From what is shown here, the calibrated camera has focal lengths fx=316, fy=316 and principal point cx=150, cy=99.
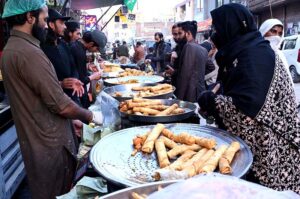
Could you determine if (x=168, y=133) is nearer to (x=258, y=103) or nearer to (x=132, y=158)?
(x=132, y=158)

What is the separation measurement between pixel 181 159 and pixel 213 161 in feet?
0.61

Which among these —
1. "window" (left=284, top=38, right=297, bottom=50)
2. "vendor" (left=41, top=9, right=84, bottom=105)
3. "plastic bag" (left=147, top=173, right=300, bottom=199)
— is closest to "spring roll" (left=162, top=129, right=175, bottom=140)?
"plastic bag" (left=147, top=173, right=300, bottom=199)

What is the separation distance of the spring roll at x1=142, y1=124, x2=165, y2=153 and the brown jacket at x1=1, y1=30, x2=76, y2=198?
0.70m

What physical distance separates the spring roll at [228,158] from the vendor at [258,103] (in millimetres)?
321

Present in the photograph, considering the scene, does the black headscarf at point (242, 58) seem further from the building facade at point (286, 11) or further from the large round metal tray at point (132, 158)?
the building facade at point (286, 11)

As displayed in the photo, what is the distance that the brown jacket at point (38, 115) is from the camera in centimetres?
222

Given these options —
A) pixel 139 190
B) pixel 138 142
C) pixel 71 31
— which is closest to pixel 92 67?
pixel 71 31

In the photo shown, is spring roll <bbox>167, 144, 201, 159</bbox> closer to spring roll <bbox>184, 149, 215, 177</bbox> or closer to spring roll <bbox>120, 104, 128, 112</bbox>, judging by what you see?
spring roll <bbox>184, 149, 215, 177</bbox>

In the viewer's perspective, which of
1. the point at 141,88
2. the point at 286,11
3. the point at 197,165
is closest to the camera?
the point at 197,165

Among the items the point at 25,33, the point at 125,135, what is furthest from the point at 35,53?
the point at 125,135

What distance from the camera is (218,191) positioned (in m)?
0.96

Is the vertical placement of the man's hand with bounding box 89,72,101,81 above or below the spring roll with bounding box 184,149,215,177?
above

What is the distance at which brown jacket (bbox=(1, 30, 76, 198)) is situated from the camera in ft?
7.29

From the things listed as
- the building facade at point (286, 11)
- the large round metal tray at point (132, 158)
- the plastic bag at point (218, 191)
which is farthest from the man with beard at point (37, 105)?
the building facade at point (286, 11)
